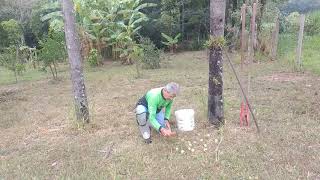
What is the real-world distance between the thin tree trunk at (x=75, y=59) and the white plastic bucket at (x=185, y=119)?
1529mm

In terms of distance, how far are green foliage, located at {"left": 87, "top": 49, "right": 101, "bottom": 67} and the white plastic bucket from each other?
350 inches

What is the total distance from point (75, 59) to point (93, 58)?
801 centimetres

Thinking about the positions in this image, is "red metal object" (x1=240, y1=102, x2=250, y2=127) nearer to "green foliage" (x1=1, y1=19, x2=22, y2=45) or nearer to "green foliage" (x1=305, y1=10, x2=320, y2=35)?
"green foliage" (x1=1, y1=19, x2=22, y2=45)

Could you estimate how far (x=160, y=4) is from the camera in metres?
18.0

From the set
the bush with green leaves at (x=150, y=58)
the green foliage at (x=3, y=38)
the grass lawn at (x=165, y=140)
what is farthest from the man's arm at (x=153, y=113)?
the green foliage at (x=3, y=38)

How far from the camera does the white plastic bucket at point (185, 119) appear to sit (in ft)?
17.8

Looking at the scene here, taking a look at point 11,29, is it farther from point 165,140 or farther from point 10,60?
point 165,140

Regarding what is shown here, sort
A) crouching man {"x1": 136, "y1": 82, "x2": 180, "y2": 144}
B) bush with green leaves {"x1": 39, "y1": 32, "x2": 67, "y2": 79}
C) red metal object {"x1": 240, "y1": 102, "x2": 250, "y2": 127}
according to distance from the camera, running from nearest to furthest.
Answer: crouching man {"x1": 136, "y1": 82, "x2": 180, "y2": 144}, red metal object {"x1": 240, "y1": 102, "x2": 250, "y2": 127}, bush with green leaves {"x1": 39, "y1": 32, "x2": 67, "y2": 79}

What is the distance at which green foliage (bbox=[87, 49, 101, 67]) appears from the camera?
45.9 feet

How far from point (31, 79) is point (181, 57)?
5574 millimetres

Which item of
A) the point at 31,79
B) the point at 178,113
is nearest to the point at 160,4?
the point at 31,79

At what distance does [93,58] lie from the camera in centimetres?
1400

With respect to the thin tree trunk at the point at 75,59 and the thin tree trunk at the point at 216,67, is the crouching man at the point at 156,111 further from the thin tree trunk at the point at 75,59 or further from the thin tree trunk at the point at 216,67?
the thin tree trunk at the point at 75,59

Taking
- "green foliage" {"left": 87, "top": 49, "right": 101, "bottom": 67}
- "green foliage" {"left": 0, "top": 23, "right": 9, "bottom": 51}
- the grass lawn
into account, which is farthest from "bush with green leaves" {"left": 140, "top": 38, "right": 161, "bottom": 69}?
"green foliage" {"left": 0, "top": 23, "right": 9, "bottom": 51}
